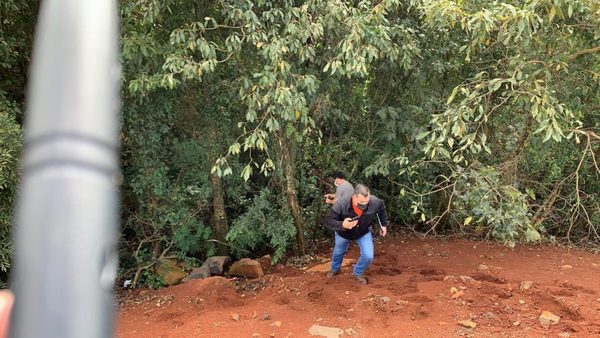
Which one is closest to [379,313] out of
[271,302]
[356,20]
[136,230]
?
[271,302]

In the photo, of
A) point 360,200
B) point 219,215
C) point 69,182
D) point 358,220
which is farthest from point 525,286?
point 69,182

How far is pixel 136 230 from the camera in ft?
25.8

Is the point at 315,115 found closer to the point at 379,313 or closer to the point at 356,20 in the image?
the point at 356,20

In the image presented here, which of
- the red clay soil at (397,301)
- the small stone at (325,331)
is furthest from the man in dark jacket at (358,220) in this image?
the small stone at (325,331)

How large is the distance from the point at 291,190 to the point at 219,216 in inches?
56.5

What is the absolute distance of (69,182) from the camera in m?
0.51

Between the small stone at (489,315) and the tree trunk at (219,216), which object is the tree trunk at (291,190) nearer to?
the tree trunk at (219,216)

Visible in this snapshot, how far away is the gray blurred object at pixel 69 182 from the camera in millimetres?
489

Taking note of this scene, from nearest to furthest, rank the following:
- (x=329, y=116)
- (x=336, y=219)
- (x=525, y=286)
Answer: (x=525, y=286) < (x=336, y=219) < (x=329, y=116)

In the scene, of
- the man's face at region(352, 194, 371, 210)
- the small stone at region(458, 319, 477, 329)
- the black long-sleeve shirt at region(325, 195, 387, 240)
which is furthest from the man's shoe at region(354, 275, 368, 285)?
the small stone at region(458, 319, 477, 329)

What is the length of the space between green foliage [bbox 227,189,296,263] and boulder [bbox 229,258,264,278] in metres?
0.43

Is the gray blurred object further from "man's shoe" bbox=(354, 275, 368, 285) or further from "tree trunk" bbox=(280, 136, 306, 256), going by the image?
"tree trunk" bbox=(280, 136, 306, 256)

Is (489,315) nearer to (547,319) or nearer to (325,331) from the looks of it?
(547,319)

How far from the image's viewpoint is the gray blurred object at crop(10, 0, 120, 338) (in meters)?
0.49
